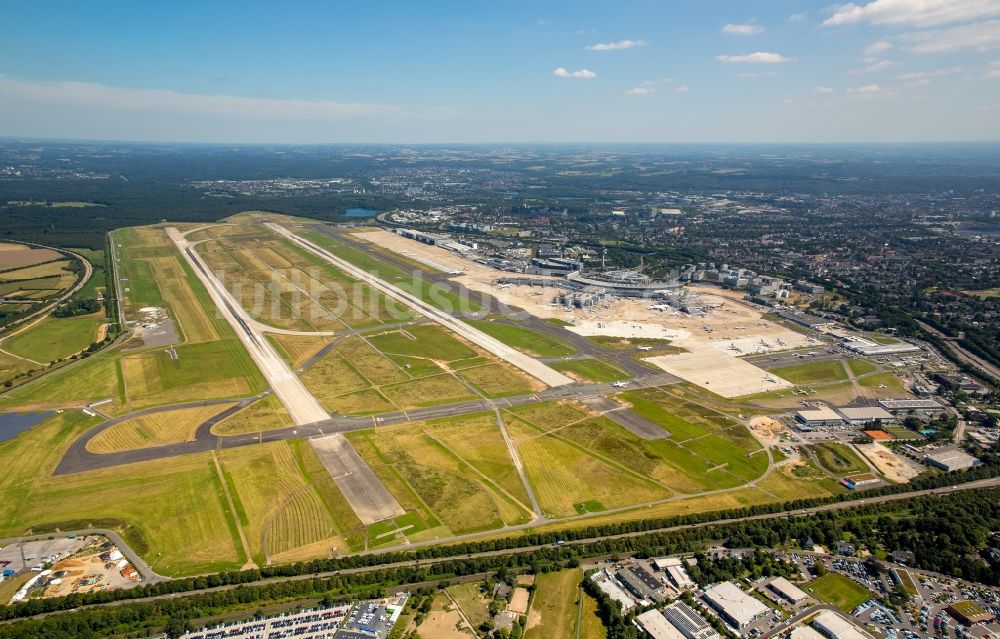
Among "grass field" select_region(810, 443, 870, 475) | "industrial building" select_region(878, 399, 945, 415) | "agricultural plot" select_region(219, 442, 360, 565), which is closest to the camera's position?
"agricultural plot" select_region(219, 442, 360, 565)

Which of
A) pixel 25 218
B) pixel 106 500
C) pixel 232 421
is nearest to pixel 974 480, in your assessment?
pixel 232 421

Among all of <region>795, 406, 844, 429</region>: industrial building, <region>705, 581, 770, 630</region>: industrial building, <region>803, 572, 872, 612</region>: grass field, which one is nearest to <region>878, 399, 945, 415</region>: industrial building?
<region>795, 406, 844, 429</region>: industrial building

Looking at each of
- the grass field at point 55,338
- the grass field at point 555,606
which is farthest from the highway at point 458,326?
the grass field at point 55,338

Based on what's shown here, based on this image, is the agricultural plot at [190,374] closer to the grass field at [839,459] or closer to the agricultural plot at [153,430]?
the agricultural plot at [153,430]

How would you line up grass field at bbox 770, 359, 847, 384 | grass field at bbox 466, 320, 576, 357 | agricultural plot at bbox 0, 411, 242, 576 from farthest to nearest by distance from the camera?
grass field at bbox 466, 320, 576, 357
grass field at bbox 770, 359, 847, 384
agricultural plot at bbox 0, 411, 242, 576

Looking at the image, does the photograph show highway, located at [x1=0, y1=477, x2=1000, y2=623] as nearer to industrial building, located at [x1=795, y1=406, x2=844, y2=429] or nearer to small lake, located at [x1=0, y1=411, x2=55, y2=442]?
industrial building, located at [x1=795, y1=406, x2=844, y2=429]
